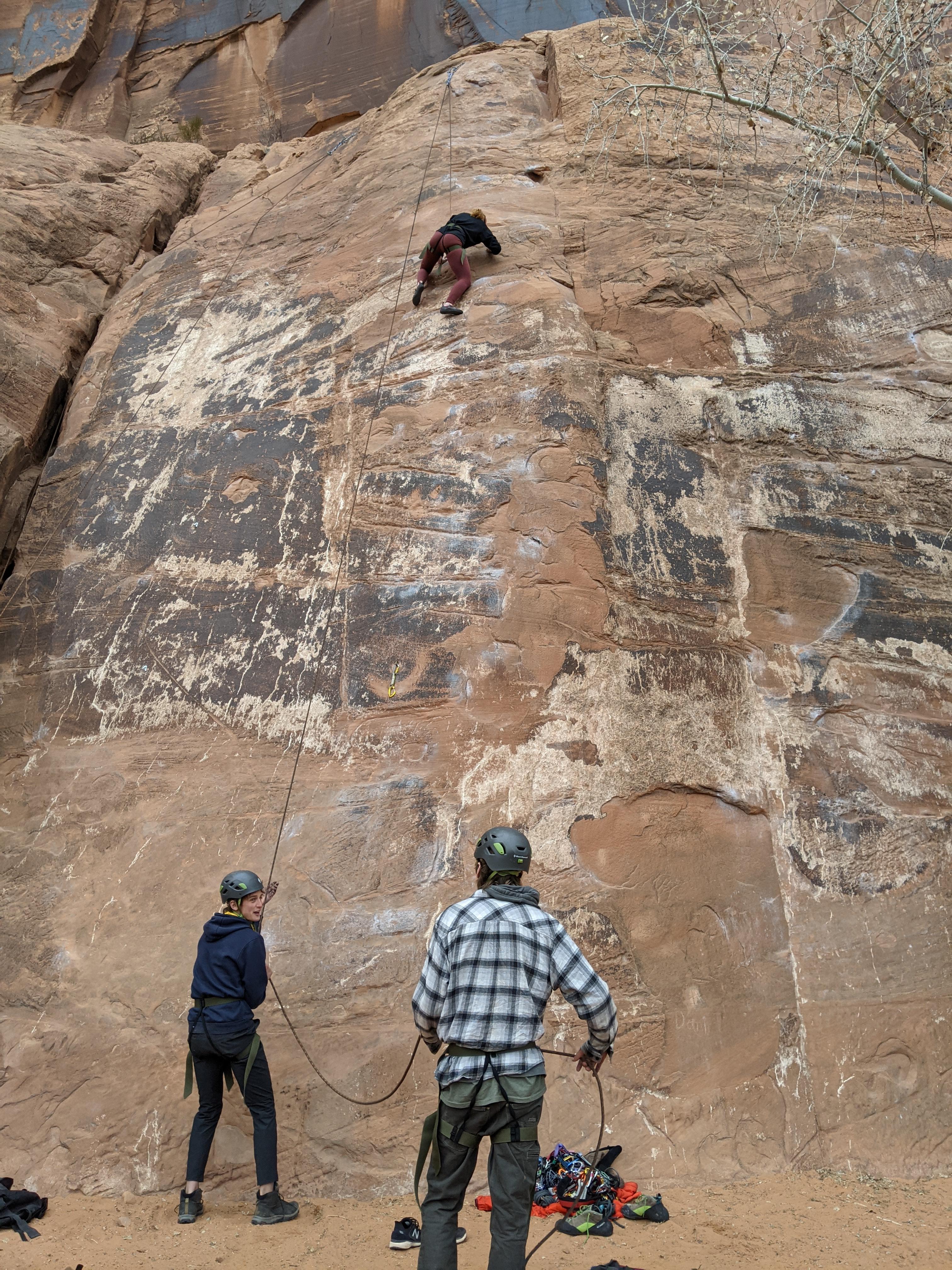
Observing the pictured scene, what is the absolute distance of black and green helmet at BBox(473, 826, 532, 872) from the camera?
10.6 feet

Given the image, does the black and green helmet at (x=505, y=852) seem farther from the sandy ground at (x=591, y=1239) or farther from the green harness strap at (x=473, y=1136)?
the sandy ground at (x=591, y=1239)

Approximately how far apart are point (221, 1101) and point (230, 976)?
2.02 feet

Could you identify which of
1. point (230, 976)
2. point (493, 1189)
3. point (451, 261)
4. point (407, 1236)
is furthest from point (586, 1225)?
point (451, 261)

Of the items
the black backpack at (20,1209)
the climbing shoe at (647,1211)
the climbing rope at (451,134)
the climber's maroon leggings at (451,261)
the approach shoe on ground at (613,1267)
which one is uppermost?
the climbing rope at (451,134)

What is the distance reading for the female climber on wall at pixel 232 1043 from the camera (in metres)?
4.05

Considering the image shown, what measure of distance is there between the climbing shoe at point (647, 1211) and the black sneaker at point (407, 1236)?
755 millimetres

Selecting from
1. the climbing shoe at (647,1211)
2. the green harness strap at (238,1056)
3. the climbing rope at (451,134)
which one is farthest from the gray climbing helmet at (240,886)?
the climbing rope at (451,134)

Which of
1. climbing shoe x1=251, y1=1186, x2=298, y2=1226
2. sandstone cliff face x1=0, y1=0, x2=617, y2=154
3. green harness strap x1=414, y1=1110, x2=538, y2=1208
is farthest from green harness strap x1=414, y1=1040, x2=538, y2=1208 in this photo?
sandstone cliff face x1=0, y1=0, x2=617, y2=154

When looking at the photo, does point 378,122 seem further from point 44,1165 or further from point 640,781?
point 44,1165

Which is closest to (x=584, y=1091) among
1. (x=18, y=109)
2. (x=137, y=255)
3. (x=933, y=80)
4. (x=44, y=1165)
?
(x=44, y=1165)

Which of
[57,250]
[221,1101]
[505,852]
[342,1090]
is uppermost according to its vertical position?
[57,250]

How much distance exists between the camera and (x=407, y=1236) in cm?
387

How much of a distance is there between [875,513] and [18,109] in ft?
43.2

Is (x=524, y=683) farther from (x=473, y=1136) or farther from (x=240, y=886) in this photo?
(x=473, y=1136)
